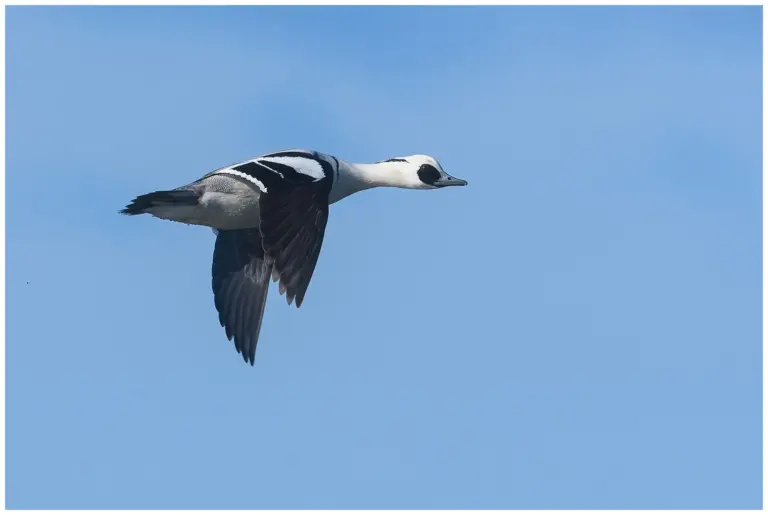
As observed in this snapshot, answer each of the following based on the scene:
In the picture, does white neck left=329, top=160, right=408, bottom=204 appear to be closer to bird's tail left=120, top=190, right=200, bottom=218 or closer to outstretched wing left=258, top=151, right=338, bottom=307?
outstretched wing left=258, top=151, right=338, bottom=307

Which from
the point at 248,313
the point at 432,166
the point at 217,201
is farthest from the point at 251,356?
the point at 432,166

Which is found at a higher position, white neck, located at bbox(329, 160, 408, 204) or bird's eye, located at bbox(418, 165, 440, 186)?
bird's eye, located at bbox(418, 165, 440, 186)

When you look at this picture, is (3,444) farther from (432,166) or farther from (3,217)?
(432,166)

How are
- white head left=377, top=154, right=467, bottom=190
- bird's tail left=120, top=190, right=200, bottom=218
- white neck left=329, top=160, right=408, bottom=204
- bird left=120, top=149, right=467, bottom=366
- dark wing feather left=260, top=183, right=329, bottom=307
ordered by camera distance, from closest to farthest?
dark wing feather left=260, top=183, right=329, bottom=307
bird left=120, top=149, right=467, bottom=366
bird's tail left=120, top=190, right=200, bottom=218
white neck left=329, top=160, right=408, bottom=204
white head left=377, top=154, right=467, bottom=190

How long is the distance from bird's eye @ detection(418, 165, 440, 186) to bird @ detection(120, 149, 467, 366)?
15 mm

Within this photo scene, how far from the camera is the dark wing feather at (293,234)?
19859 millimetres

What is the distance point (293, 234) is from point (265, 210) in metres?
0.58

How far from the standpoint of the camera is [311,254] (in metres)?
20.0

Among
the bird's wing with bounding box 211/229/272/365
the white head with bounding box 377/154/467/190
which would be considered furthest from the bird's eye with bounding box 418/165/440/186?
the bird's wing with bounding box 211/229/272/365

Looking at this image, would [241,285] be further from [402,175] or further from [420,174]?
[420,174]

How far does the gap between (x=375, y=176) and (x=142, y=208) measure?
13.1 ft

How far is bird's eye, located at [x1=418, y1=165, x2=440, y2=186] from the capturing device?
2452 cm

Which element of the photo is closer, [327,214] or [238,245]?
[327,214]

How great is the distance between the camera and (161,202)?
21.3 metres
